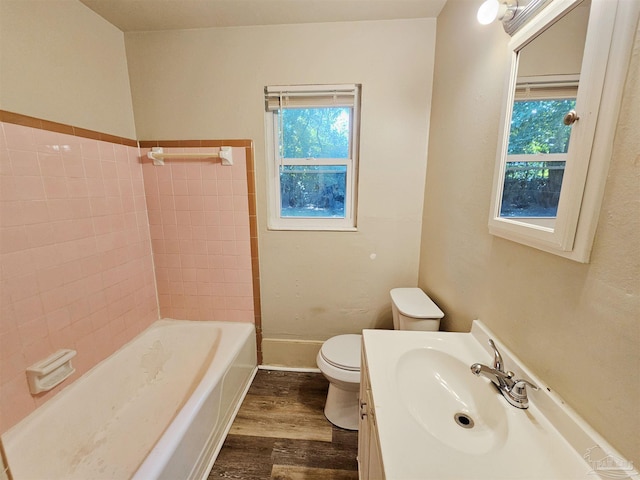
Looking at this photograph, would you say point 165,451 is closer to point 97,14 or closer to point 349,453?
point 349,453

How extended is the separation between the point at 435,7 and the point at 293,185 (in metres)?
1.29

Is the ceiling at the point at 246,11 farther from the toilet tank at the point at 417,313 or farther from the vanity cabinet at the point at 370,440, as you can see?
the vanity cabinet at the point at 370,440

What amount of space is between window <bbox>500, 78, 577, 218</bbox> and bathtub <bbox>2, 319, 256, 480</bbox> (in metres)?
1.56

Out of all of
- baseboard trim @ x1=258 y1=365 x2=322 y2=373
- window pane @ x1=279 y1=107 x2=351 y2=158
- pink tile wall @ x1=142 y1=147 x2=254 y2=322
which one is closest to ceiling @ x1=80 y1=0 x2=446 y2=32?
window pane @ x1=279 y1=107 x2=351 y2=158

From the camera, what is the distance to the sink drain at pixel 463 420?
2.64 ft

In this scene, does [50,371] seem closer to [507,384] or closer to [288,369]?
[288,369]

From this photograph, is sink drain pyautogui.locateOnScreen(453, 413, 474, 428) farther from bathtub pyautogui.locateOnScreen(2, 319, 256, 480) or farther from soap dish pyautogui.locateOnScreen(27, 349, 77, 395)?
soap dish pyautogui.locateOnScreen(27, 349, 77, 395)

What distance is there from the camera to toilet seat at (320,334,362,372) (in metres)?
Result: 1.48

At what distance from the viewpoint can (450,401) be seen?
0.89 m

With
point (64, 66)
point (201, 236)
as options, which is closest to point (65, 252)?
point (201, 236)

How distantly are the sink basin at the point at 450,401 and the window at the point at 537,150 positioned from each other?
584mm

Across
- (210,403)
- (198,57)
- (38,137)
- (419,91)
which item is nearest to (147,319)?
(210,403)

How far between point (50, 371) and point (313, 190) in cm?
170

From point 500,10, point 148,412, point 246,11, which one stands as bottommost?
point 148,412
